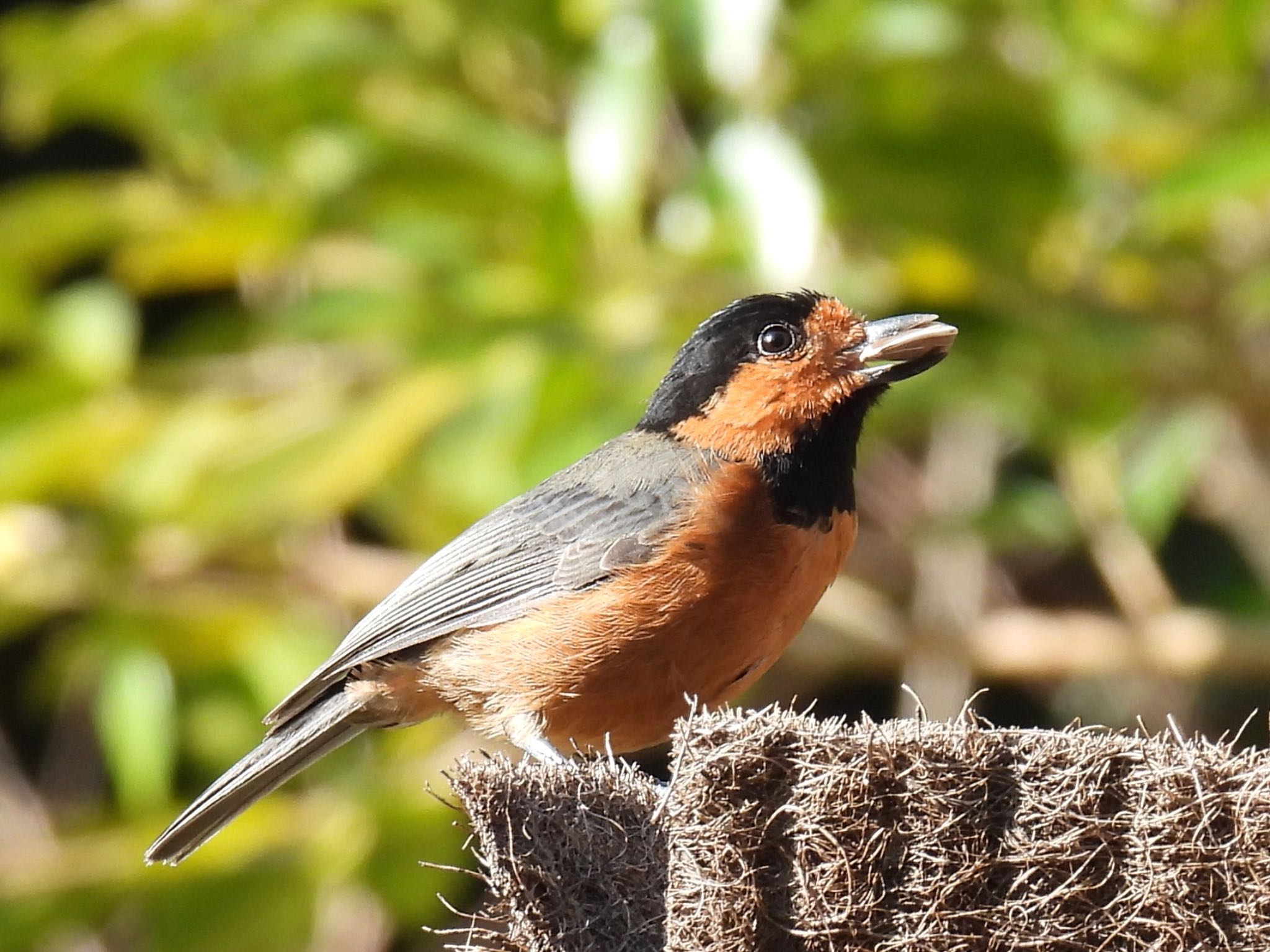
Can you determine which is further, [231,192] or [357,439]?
[231,192]

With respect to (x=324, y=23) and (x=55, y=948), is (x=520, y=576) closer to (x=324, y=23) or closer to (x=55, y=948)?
(x=324, y=23)

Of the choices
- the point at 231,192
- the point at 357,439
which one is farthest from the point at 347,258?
the point at 357,439

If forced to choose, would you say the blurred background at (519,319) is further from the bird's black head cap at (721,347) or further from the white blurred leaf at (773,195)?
the bird's black head cap at (721,347)

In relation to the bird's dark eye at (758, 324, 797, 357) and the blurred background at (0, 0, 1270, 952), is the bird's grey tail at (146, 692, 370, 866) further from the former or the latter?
the bird's dark eye at (758, 324, 797, 357)

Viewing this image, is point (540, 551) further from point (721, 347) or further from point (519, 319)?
point (519, 319)

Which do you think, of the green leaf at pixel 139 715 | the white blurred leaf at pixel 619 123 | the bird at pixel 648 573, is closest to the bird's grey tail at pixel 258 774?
the bird at pixel 648 573
